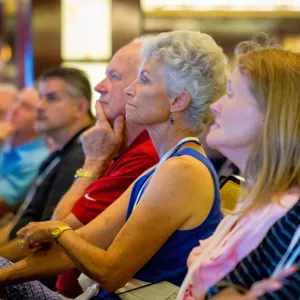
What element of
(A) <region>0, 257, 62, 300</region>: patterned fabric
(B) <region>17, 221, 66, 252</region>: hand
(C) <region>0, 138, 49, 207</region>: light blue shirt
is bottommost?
(C) <region>0, 138, 49, 207</region>: light blue shirt

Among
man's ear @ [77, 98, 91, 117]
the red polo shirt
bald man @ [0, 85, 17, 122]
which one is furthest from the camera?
bald man @ [0, 85, 17, 122]

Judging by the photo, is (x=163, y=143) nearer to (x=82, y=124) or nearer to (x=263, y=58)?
(x=263, y=58)

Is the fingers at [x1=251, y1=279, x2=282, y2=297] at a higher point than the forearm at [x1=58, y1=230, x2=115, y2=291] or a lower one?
higher

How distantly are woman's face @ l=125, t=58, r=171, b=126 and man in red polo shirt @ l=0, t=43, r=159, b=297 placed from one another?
1.07 ft

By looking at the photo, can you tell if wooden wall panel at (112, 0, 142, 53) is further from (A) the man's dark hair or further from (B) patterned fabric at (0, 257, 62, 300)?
(B) patterned fabric at (0, 257, 62, 300)

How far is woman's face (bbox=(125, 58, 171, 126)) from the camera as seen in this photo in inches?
88.2

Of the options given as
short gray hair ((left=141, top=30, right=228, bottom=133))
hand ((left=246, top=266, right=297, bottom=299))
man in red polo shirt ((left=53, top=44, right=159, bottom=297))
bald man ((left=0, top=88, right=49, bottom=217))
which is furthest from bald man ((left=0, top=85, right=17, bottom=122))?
hand ((left=246, top=266, right=297, bottom=299))

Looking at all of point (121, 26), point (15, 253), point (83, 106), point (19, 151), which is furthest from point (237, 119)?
point (121, 26)

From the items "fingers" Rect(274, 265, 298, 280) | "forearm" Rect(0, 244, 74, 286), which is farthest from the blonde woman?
"forearm" Rect(0, 244, 74, 286)

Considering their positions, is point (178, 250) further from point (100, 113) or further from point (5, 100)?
point (5, 100)

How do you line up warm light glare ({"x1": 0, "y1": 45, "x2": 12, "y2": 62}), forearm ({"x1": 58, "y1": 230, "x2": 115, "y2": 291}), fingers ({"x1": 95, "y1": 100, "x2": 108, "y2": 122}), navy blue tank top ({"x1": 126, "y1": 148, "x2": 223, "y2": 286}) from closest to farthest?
forearm ({"x1": 58, "y1": 230, "x2": 115, "y2": 291}) < navy blue tank top ({"x1": 126, "y1": 148, "x2": 223, "y2": 286}) < fingers ({"x1": 95, "y1": 100, "x2": 108, "y2": 122}) < warm light glare ({"x1": 0, "y1": 45, "x2": 12, "y2": 62})

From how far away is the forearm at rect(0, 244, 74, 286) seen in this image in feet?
7.31

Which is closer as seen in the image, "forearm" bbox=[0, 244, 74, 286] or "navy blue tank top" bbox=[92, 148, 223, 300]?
"navy blue tank top" bbox=[92, 148, 223, 300]

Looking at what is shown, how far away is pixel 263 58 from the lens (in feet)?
5.79
